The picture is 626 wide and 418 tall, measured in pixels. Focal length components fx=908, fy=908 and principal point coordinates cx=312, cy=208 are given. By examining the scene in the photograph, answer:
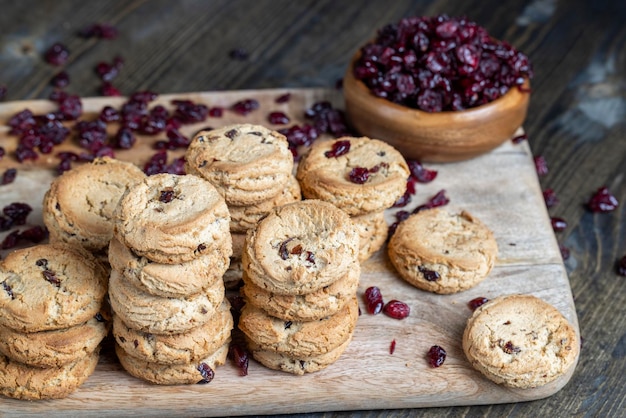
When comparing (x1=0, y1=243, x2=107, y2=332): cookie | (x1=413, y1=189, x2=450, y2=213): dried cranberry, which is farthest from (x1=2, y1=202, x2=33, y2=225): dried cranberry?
(x1=413, y1=189, x2=450, y2=213): dried cranberry

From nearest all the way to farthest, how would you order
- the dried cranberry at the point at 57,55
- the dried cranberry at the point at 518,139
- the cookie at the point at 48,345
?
1. the cookie at the point at 48,345
2. the dried cranberry at the point at 518,139
3. the dried cranberry at the point at 57,55

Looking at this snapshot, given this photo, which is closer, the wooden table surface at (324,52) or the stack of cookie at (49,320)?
the stack of cookie at (49,320)

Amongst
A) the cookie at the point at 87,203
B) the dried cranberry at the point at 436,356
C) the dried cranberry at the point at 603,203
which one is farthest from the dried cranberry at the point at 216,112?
the dried cranberry at the point at 603,203

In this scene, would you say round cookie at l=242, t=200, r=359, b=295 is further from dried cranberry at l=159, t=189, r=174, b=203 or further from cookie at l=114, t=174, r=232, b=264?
dried cranberry at l=159, t=189, r=174, b=203

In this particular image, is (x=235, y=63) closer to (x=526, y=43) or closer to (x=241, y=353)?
(x=526, y=43)

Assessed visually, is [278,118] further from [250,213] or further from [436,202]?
[250,213]

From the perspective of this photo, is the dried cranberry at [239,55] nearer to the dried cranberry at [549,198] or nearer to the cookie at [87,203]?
the cookie at [87,203]

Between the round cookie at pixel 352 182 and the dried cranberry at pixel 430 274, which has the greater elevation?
the round cookie at pixel 352 182
